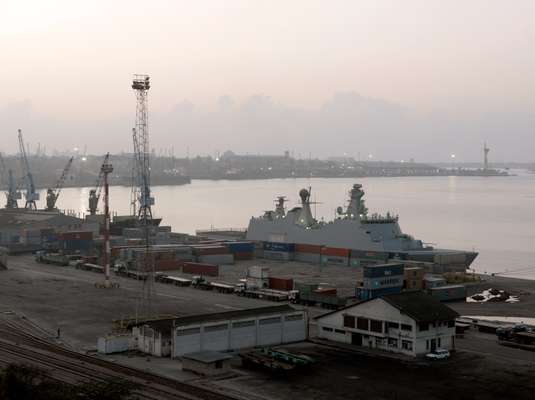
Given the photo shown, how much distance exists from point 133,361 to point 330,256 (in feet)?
100

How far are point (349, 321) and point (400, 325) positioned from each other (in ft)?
7.79

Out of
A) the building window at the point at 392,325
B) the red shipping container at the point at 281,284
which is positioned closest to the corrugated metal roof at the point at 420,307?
the building window at the point at 392,325

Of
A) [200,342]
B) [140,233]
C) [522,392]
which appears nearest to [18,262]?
[140,233]

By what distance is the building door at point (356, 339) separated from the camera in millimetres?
29661

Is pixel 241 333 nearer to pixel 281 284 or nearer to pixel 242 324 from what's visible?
pixel 242 324

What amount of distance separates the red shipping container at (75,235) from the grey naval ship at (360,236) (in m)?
15.6

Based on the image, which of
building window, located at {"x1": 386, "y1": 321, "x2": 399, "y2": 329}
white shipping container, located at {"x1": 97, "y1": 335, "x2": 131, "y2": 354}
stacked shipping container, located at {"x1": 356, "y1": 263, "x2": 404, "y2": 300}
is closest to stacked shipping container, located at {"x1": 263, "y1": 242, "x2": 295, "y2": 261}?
stacked shipping container, located at {"x1": 356, "y1": 263, "x2": 404, "y2": 300}

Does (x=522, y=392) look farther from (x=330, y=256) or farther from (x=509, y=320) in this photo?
(x=330, y=256)

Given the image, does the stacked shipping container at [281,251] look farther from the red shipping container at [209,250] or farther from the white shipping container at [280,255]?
the red shipping container at [209,250]

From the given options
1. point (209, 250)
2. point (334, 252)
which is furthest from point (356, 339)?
point (209, 250)

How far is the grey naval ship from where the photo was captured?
5231cm

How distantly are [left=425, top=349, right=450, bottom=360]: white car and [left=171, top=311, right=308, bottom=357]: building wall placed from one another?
545cm

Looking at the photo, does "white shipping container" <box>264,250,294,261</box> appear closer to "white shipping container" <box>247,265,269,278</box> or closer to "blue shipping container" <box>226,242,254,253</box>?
"blue shipping container" <box>226,242,254,253</box>

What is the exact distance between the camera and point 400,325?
92.7ft
